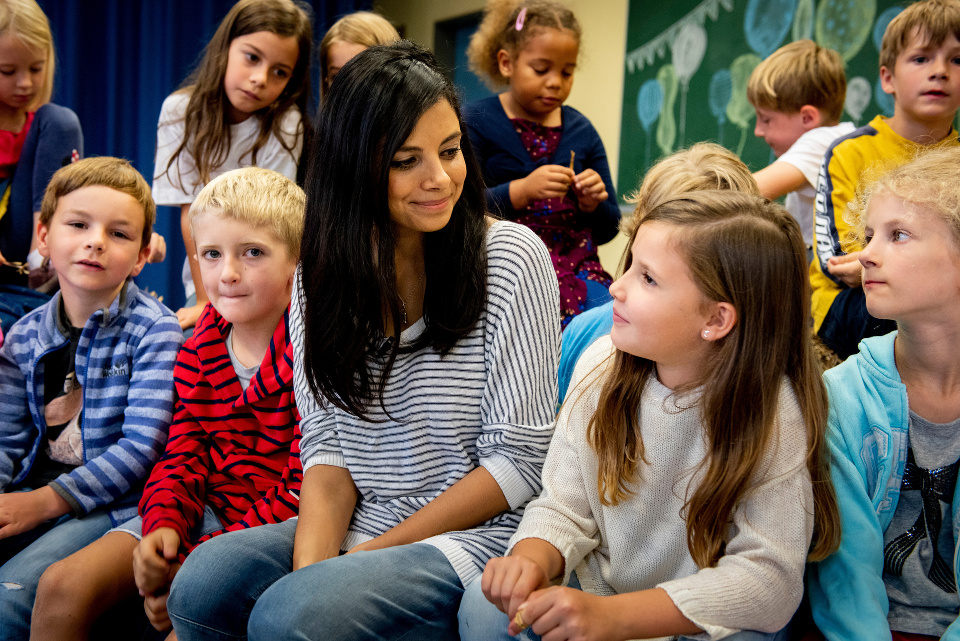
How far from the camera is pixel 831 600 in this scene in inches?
39.3

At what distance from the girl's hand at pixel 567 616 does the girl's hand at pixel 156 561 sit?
0.62 m

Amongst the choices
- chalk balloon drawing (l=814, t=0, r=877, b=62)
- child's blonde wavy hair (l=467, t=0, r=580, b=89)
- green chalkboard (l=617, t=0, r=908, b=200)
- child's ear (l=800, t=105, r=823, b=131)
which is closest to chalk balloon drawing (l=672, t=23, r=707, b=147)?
green chalkboard (l=617, t=0, r=908, b=200)

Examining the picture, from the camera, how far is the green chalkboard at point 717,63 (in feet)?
8.79

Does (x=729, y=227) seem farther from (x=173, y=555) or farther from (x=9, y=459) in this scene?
(x=9, y=459)

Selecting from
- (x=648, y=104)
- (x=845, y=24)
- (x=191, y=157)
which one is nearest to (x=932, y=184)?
(x=191, y=157)

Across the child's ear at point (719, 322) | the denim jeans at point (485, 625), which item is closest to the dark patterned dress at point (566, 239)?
the child's ear at point (719, 322)

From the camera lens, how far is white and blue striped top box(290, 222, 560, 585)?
3.78ft

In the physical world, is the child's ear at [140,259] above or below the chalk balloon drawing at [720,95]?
below

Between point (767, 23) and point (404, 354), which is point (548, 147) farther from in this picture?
point (767, 23)

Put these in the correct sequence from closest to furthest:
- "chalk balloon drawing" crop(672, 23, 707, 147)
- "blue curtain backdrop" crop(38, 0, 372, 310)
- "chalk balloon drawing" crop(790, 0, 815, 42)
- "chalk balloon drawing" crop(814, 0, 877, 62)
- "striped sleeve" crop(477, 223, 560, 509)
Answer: "striped sleeve" crop(477, 223, 560, 509) < "chalk balloon drawing" crop(814, 0, 877, 62) < "chalk balloon drawing" crop(790, 0, 815, 42) < "chalk balloon drawing" crop(672, 23, 707, 147) < "blue curtain backdrop" crop(38, 0, 372, 310)

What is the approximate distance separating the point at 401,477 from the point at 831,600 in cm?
60

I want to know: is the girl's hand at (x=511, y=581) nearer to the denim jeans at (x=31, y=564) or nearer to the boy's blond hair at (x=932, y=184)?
the boy's blond hair at (x=932, y=184)

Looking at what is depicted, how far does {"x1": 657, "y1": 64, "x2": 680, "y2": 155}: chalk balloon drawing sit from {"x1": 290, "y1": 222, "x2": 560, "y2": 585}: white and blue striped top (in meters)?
2.31

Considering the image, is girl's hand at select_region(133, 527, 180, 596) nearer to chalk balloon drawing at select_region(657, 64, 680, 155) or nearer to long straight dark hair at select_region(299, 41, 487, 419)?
long straight dark hair at select_region(299, 41, 487, 419)
